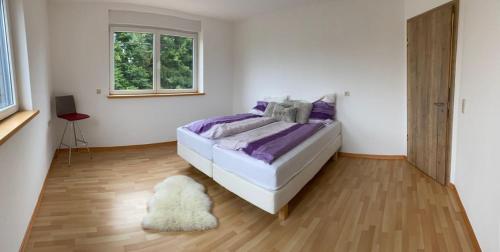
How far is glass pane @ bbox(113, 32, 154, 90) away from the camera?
15.4 feet

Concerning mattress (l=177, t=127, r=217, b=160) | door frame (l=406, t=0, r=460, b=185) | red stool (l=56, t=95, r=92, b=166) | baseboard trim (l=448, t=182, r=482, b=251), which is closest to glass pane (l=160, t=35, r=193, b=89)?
red stool (l=56, t=95, r=92, b=166)

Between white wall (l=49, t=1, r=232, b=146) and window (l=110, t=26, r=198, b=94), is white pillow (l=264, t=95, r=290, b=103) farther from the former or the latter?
window (l=110, t=26, r=198, b=94)

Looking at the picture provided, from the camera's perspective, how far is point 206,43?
5.42 metres

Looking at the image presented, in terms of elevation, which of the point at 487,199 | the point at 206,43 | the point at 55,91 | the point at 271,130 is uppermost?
the point at 206,43

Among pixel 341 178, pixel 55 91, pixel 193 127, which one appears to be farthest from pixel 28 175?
pixel 341 178

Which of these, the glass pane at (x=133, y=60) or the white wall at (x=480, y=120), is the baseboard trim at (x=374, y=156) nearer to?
the white wall at (x=480, y=120)

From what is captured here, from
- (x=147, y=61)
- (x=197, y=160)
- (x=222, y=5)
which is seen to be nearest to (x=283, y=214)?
(x=197, y=160)

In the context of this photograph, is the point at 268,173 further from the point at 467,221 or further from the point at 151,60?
the point at 151,60

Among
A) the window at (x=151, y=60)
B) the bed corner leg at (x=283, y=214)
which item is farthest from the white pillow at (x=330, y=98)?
the window at (x=151, y=60)

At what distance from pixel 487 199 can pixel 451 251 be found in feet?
1.47

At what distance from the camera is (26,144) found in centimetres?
238

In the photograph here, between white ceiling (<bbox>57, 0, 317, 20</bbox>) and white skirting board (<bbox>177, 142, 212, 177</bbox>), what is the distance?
7.19ft

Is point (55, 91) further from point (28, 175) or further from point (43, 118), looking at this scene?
point (28, 175)

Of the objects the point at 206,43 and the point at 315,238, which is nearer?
the point at 315,238
